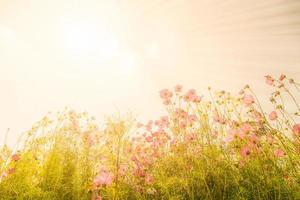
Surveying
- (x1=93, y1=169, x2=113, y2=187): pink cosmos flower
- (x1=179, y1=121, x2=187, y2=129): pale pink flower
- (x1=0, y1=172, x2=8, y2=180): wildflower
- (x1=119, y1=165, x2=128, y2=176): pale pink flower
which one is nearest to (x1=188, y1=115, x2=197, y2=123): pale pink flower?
(x1=179, y1=121, x2=187, y2=129): pale pink flower

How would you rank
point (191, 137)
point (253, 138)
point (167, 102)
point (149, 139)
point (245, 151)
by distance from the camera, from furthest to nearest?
point (149, 139), point (167, 102), point (191, 137), point (245, 151), point (253, 138)

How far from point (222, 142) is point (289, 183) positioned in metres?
1.13

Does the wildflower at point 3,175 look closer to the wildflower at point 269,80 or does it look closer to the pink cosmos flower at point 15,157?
the pink cosmos flower at point 15,157

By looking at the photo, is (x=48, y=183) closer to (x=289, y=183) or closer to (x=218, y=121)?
(x=218, y=121)

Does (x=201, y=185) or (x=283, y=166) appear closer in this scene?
(x=283, y=166)

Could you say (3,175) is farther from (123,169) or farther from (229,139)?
(229,139)

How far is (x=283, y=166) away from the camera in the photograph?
3.65 metres

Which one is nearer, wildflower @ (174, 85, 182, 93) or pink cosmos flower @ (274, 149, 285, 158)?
pink cosmos flower @ (274, 149, 285, 158)

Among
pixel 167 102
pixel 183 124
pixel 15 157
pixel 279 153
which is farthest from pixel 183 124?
pixel 15 157

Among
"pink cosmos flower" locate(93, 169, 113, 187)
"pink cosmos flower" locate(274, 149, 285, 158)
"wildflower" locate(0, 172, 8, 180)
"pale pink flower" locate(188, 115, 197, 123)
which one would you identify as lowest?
"pink cosmos flower" locate(93, 169, 113, 187)

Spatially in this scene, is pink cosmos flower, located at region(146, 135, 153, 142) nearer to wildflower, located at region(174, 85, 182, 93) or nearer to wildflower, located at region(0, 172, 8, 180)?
wildflower, located at region(174, 85, 182, 93)

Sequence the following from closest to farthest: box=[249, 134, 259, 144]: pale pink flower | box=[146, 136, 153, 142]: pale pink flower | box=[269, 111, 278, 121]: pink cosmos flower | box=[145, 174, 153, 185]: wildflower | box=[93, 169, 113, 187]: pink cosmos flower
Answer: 1. box=[93, 169, 113, 187]: pink cosmos flower
2. box=[249, 134, 259, 144]: pale pink flower
3. box=[269, 111, 278, 121]: pink cosmos flower
4. box=[145, 174, 153, 185]: wildflower
5. box=[146, 136, 153, 142]: pale pink flower

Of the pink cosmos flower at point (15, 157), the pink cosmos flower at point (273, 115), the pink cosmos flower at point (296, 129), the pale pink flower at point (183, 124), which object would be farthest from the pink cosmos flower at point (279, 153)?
the pink cosmos flower at point (15, 157)

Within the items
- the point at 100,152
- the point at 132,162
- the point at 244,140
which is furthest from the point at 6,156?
the point at 244,140
